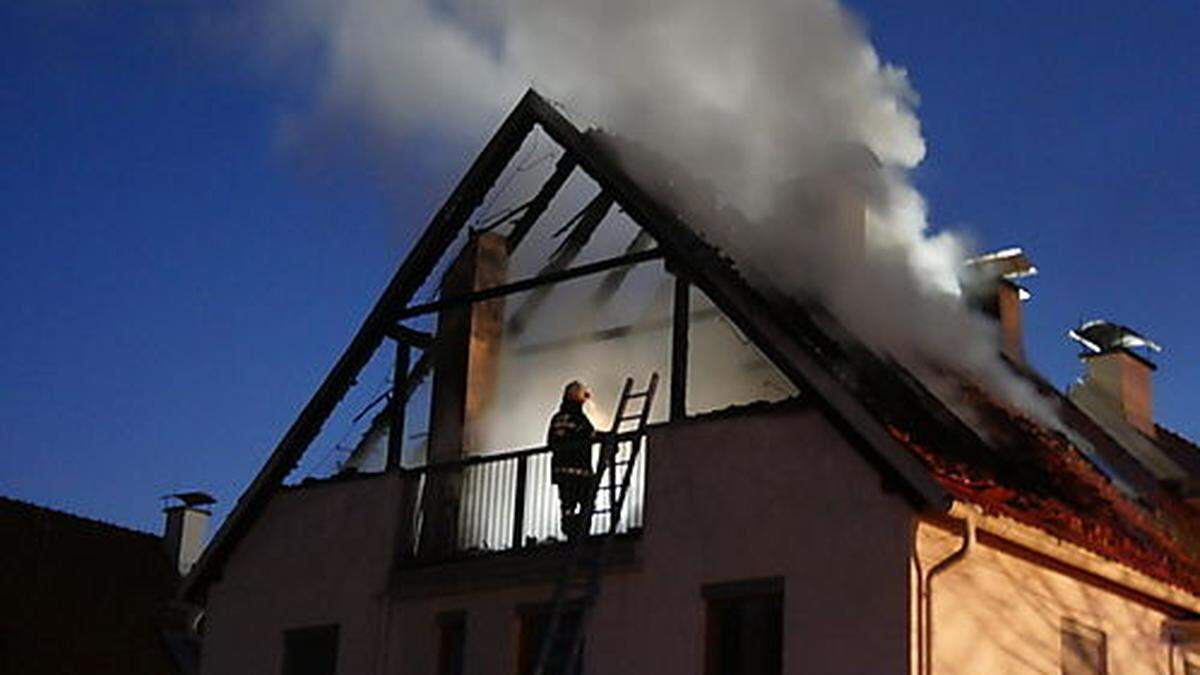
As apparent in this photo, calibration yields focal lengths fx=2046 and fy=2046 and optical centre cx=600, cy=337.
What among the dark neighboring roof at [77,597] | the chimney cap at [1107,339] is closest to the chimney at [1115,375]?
the chimney cap at [1107,339]

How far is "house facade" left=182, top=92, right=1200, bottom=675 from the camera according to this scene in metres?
15.5

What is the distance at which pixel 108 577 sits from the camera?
28188 millimetres

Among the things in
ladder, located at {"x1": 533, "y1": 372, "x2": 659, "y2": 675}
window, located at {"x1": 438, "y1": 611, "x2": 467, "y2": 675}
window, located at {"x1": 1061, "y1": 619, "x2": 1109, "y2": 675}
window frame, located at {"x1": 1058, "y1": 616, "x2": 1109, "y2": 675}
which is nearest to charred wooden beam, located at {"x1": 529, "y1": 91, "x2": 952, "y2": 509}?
ladder, located at {"x1": 533, "y1": 372, "x2": 659, "y2": 675}

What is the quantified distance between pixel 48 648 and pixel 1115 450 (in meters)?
13.7

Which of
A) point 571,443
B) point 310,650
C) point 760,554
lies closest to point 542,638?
point 571,443

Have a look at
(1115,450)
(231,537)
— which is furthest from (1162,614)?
(231,537)

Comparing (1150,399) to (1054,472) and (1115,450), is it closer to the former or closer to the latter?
(1115,450)

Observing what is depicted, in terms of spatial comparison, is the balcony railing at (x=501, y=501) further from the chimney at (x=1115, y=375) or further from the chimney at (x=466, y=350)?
the chimney at (x=1115, y=375)

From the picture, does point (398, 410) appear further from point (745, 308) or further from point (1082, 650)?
point (1082, 650)

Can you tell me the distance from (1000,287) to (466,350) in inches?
272

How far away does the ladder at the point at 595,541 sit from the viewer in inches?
653

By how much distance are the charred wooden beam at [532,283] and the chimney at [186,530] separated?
37.7 ft

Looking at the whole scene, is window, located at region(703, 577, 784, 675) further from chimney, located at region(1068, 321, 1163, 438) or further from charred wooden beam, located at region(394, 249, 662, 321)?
chimney, located at region(1068, 321, 1163, 438)

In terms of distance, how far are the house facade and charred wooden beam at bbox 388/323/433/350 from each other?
0.07 ft
